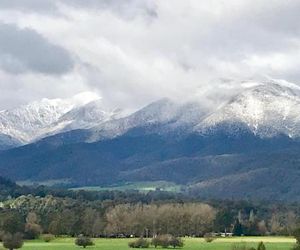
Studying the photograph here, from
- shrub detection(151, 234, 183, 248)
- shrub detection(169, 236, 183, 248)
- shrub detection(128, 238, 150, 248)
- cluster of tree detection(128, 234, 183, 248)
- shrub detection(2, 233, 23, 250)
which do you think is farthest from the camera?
shrub detection(151, 234, 183, 248)

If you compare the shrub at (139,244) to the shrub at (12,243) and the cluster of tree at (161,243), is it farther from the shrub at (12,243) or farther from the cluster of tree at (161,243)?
the shrub at (12,243)

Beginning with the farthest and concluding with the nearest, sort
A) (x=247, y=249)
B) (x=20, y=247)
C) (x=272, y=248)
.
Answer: (x=20, y=247)
(x=272, y=248)
(x=247, y=249)

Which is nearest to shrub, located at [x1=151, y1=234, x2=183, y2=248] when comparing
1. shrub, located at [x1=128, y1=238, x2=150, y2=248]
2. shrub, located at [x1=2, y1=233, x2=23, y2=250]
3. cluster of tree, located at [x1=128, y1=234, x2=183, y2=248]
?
cluster of tree, located at [x1=128, y1=234, x2=183, y2=248]

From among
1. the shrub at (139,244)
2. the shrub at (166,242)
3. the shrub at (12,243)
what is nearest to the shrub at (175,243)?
the shrub at (166,242)

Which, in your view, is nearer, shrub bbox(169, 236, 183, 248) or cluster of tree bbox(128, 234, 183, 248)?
shrub bbox(169, 236, 183, 248)

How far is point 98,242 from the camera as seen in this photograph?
193375 mm

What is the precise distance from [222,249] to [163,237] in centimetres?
2856

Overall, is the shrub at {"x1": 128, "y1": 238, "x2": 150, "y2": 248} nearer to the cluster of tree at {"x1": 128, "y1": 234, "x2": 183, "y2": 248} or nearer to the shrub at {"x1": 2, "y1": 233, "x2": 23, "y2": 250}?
the cluster of tree at {"x1": 128, "y1": 234, "x2": 183, "y2": 248}

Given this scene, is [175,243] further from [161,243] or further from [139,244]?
[139,244]

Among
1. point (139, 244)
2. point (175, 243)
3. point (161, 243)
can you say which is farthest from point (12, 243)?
point (175, 243)

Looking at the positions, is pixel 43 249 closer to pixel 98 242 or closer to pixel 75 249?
pixel 75 249

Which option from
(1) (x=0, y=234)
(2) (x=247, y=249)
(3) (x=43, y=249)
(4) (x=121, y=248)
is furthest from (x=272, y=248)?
(1) (x=0, y=234)

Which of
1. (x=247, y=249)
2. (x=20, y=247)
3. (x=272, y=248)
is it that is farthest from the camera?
(x=20, y=247)

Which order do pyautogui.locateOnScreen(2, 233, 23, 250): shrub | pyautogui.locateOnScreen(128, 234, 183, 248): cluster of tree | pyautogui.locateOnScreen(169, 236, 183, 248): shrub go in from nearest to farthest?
pyautogui.locateOnScreen(2, 233, 23, 250): shrub, pyautogui.locateOnScreen(169, 236, 183, 248): shrub, pyautogui.locateOnScreen(128, 234, 183, 248): cluster of tree
